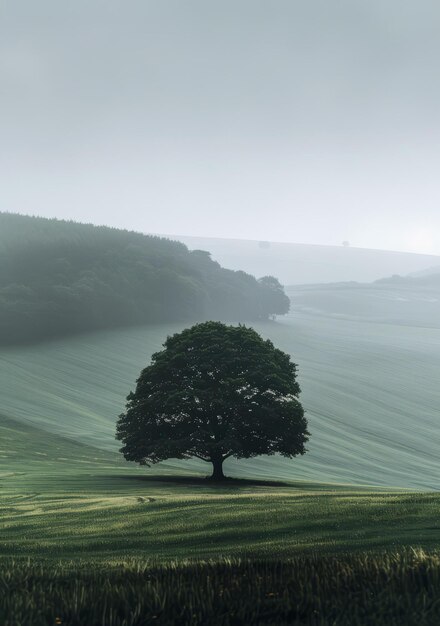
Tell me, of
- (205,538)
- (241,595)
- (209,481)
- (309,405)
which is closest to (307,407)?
(309,405)

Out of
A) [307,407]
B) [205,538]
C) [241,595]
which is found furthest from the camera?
[307,407]

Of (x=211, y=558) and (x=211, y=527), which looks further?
(x=211, y=527)

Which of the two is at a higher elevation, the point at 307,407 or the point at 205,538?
the point at 205,538

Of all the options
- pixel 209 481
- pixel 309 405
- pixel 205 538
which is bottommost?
pixel 309 405

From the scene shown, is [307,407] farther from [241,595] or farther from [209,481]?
[241,595]

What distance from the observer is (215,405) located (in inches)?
1901

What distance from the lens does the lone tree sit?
48.2 m

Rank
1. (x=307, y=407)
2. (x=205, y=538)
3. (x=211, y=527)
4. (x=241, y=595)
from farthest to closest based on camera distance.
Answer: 1. (x=307, y=407)
2. (x=211, y=527)
3. (x=205, y=538)
4. (x=241, y=595)

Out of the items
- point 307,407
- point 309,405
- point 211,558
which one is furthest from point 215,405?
point 309,405

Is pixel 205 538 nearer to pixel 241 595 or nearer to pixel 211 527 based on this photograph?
Answer: pixel 211 527

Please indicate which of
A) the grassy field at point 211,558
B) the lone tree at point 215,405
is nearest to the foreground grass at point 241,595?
the grassy field at point 211,558

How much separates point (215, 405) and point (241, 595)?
39524mm

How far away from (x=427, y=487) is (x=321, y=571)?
255ft

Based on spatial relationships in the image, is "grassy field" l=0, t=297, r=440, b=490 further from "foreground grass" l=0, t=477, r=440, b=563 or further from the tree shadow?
"foreground grass" l=0, t=477, r=440, b=563
